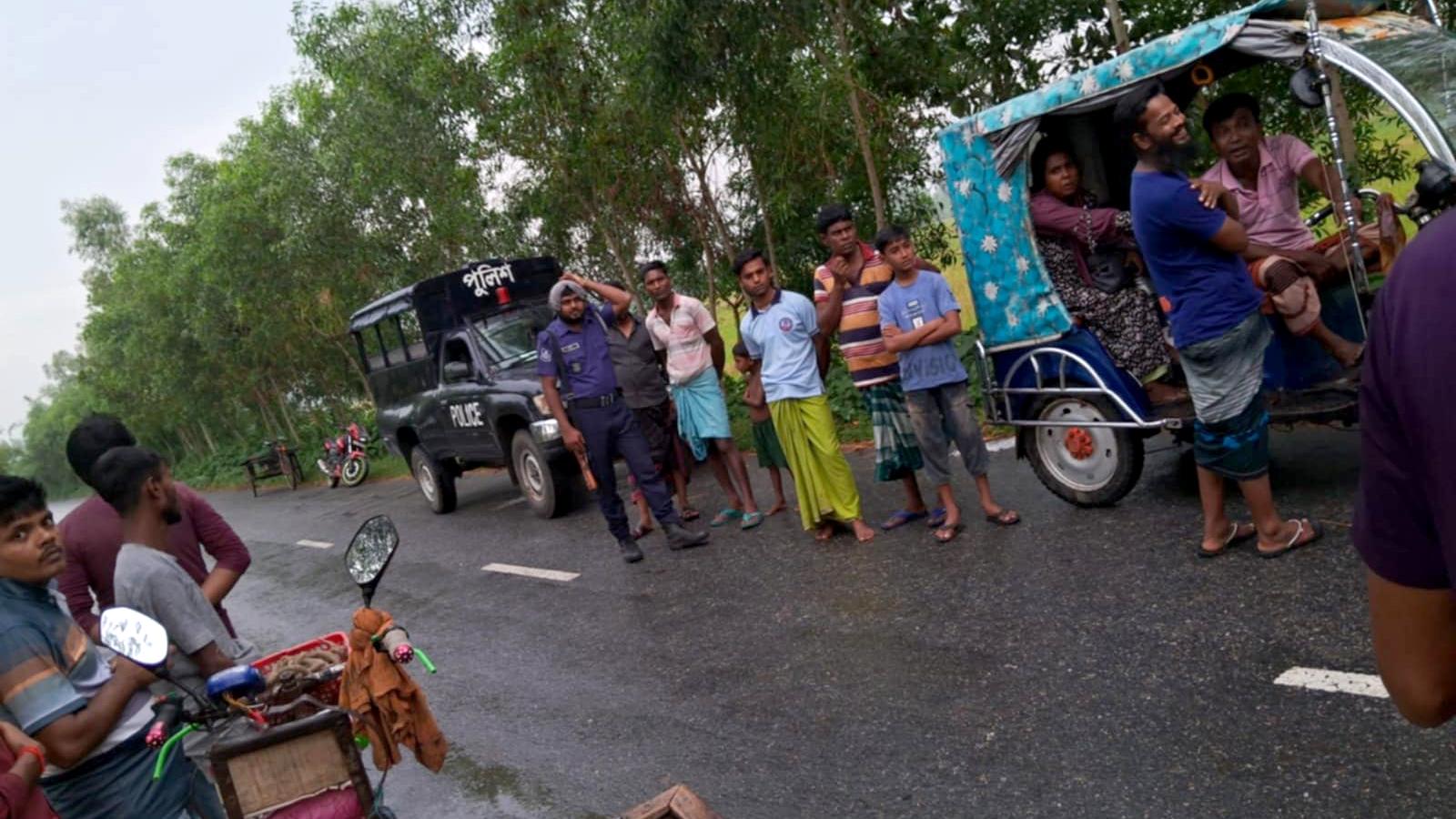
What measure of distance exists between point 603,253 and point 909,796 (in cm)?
1368

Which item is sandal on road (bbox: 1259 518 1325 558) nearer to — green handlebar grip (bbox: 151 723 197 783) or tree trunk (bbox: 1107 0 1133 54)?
tree trunk (bbox: 1107 0 1133 54)

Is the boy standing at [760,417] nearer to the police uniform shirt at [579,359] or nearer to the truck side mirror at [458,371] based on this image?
the police uniform shirt at [579,359]

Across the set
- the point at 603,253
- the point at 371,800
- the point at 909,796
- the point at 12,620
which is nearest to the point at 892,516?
the point at 909,796

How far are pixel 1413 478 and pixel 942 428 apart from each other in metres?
5.28

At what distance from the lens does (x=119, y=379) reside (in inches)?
1468

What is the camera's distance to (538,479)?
10.1 metres

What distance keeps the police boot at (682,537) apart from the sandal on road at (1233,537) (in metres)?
3.52

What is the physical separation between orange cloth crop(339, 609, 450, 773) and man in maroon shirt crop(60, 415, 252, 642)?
110cm

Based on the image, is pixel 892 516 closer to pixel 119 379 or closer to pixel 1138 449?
pixel 1138 449

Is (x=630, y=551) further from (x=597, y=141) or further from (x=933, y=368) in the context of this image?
(x=597, y=141)

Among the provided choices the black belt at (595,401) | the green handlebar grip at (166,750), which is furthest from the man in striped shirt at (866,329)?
the green handlebar grip at (166,750)

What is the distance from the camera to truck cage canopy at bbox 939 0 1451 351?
Answer: 4609 millimetres

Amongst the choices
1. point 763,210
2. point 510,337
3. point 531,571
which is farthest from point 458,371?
point 763,210

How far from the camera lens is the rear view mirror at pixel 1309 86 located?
4.48 meters
